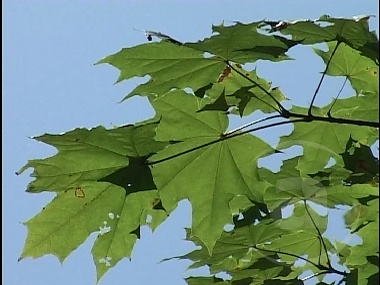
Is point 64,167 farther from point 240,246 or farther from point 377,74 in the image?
point 377,74

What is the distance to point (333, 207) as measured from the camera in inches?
41.8

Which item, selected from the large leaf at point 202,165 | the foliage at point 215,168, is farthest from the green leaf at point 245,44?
the large leaf at point 202,165

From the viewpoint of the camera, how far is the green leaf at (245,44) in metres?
0.90

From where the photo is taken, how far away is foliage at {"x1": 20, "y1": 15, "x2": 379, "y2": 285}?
3.15ft

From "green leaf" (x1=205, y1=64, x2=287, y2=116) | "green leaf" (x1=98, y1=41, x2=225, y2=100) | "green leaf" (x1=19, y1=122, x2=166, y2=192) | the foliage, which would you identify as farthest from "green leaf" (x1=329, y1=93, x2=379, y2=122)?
"green leaf" (x1=19, y1=122, x2=166, y2=192)

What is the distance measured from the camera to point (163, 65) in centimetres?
100

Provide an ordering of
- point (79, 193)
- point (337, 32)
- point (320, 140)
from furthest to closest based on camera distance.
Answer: point (320, 140)
point (79, 193)
point (337, 32)

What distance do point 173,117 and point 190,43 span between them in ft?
0.44

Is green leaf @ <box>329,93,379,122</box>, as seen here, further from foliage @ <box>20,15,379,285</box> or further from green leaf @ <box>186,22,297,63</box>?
green leaf @ <box>186,22,297,63</box>

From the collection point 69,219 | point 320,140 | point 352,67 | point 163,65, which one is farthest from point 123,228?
point 352,67

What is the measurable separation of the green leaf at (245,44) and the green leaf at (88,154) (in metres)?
0.16

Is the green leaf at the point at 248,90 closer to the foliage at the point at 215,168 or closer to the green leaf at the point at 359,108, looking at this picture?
the foliage at the point at 215,168

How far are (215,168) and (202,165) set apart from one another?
2 centimetres

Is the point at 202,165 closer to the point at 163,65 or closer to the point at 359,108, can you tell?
the point at 163,65
